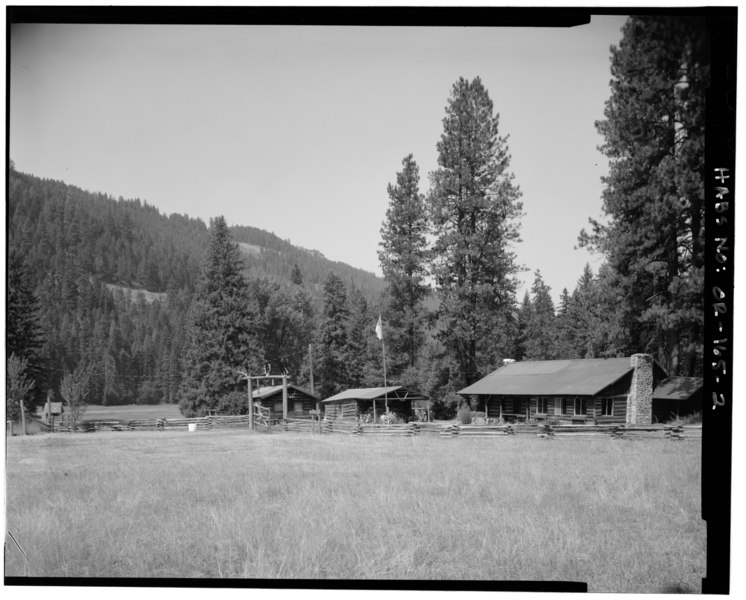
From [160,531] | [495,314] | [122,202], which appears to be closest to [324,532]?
[160,531]

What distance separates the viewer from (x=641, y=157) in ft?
17.4

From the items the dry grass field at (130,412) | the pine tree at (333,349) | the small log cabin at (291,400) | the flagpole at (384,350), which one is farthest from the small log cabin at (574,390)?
the dry grass field at (130,412)

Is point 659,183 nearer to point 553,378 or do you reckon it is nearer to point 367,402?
point 553,378

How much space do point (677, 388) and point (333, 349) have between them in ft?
13.5

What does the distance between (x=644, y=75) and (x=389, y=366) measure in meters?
4.95

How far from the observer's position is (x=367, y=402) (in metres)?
7.85

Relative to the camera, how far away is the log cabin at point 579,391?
6406mm

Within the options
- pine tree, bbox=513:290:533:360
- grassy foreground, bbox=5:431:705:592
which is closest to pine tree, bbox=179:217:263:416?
grassy foreground, bbox=5:431:705:592

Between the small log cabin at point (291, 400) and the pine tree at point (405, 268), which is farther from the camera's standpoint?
the small log cabin at point (291, 400)

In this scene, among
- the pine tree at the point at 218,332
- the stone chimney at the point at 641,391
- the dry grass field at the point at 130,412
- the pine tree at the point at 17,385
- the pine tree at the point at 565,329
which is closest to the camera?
the pine tree at the point at 17,385

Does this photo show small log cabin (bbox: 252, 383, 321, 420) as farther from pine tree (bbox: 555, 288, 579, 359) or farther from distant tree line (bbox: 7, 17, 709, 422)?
pine tree (bbox: 555, 288, 579, 359)

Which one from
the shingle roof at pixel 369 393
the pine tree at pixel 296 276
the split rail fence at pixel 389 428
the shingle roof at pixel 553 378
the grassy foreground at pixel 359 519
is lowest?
the grassy foreground at pixel 359 519

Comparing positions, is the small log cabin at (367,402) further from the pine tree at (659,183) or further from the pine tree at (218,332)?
the pine tree at (659,183)

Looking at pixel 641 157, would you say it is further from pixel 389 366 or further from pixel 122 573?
A: pixel 122 573
